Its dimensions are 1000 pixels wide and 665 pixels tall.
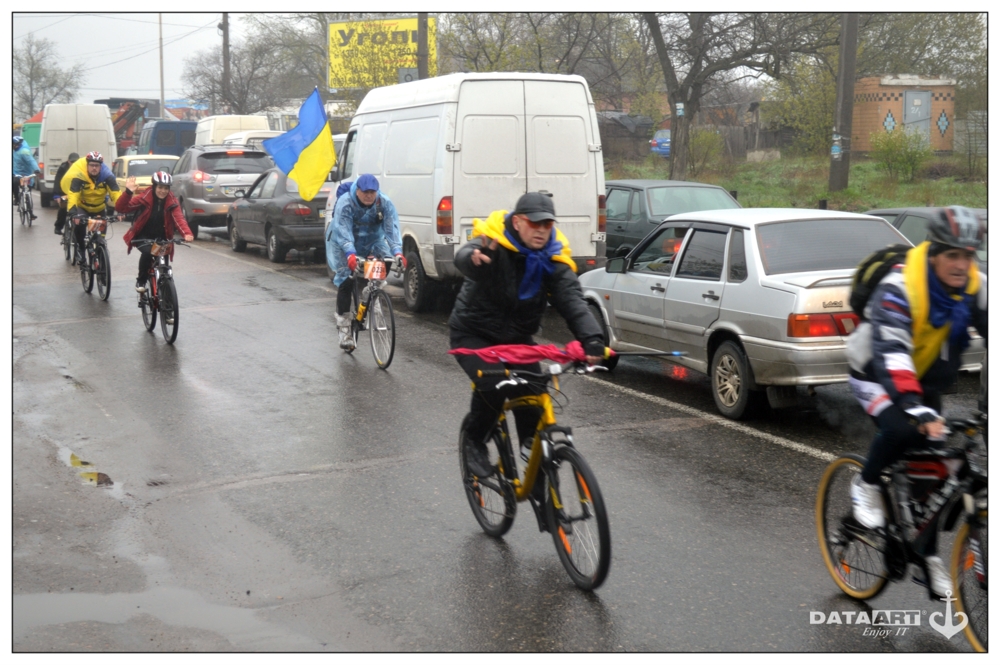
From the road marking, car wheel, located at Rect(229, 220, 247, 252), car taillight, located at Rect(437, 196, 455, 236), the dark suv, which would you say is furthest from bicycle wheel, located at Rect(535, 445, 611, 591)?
the dark suv

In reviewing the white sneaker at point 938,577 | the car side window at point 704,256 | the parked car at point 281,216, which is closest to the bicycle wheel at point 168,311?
the car side window at point 704,256

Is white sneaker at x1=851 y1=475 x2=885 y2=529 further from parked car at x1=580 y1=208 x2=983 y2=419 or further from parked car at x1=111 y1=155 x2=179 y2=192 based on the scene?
parked car at x1=111 y1=155 x2=179 y2=192

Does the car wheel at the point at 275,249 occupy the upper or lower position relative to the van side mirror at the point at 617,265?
upper

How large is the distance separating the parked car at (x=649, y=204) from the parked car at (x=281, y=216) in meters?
5.00

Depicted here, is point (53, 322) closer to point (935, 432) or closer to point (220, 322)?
point (220, 322)

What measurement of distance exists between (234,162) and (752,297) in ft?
55.1

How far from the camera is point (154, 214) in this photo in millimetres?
11477

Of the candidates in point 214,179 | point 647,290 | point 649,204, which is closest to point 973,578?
point 647,290

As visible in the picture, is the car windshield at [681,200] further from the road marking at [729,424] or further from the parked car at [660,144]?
the parked car at [660,144]

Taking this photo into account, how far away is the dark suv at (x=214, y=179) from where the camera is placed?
22.0 metres

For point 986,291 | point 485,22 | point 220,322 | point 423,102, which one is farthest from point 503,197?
point 485,22

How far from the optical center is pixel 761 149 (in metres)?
38.4

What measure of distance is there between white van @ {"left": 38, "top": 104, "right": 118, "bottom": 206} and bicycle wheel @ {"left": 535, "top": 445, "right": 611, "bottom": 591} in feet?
102

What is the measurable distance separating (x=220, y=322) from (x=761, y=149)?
29.5m
